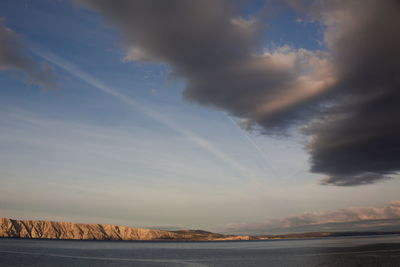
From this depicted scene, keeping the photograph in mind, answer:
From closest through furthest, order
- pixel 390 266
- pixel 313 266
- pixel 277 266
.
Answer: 1. pixel 390 266
2. pixel 313 266
3. pixel 277 266

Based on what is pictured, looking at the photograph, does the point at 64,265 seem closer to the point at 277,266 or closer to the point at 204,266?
the point at 204,266

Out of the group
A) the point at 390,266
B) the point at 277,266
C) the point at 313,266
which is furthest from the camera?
the point at 277,266

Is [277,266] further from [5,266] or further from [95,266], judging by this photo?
[5,266]

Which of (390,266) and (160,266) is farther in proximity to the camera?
(160,266)

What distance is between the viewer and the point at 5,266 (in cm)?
8356

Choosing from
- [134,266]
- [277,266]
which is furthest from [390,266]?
[134,266]

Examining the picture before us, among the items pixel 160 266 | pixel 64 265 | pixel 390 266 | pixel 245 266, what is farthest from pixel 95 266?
pixel 390 266

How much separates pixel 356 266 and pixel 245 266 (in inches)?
1182

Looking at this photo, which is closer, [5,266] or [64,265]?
[5,266]

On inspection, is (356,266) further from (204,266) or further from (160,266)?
(160,266)

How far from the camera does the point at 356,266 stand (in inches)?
3017

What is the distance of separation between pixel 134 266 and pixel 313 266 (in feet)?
164

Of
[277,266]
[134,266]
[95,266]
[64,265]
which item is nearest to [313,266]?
[277,266]

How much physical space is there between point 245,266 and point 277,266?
9.89m
